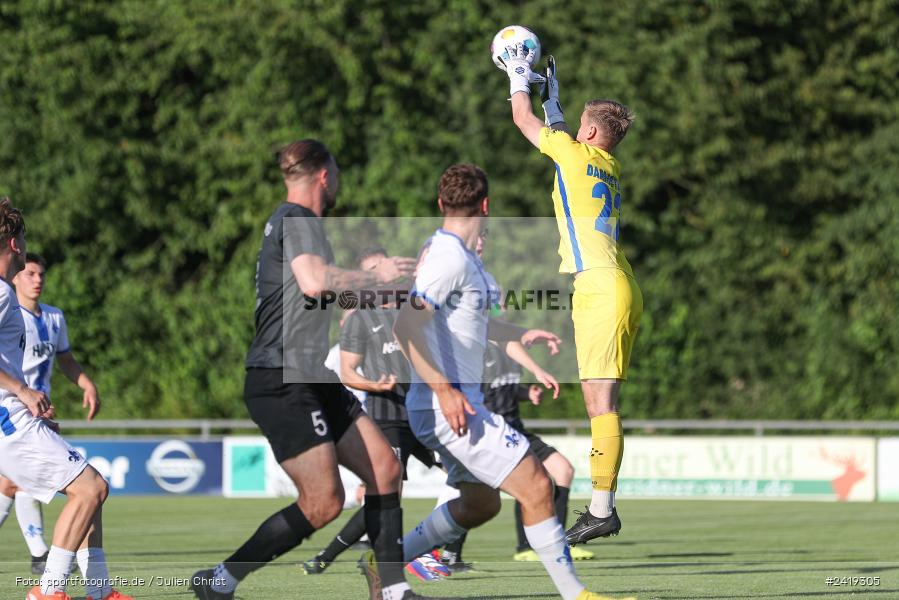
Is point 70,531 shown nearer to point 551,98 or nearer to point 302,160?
point 302,160

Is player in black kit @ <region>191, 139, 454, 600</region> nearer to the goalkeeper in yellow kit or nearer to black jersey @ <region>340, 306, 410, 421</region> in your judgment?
the goalkeeper in yellow kit

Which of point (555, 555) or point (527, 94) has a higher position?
point (527, 94)

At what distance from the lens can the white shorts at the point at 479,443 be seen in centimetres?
653

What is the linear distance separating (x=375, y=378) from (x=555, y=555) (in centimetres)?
421

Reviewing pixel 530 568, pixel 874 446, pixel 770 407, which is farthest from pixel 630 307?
pixel 770 407

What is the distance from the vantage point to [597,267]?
7645 mm

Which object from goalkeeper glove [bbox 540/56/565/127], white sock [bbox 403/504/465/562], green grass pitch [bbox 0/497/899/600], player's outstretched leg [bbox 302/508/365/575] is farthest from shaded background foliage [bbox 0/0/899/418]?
white sock [bbox 403/504/465/562]

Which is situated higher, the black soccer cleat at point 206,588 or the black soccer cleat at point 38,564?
the black soccer cleat at point 206,588

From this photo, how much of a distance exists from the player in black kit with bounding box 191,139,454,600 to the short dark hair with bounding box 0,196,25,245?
140 cm

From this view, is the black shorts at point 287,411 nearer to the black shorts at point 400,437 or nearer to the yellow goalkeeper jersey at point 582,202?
the yellow goalkeeper jersey at point 582,202

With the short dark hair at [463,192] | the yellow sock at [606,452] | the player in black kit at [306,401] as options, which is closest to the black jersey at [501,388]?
the yellow sock at [606,452]

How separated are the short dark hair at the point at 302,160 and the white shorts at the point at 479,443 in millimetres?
1303

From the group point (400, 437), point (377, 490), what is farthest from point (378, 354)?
point (377, 490)


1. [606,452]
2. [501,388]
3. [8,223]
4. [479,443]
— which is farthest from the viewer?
[501,388]
